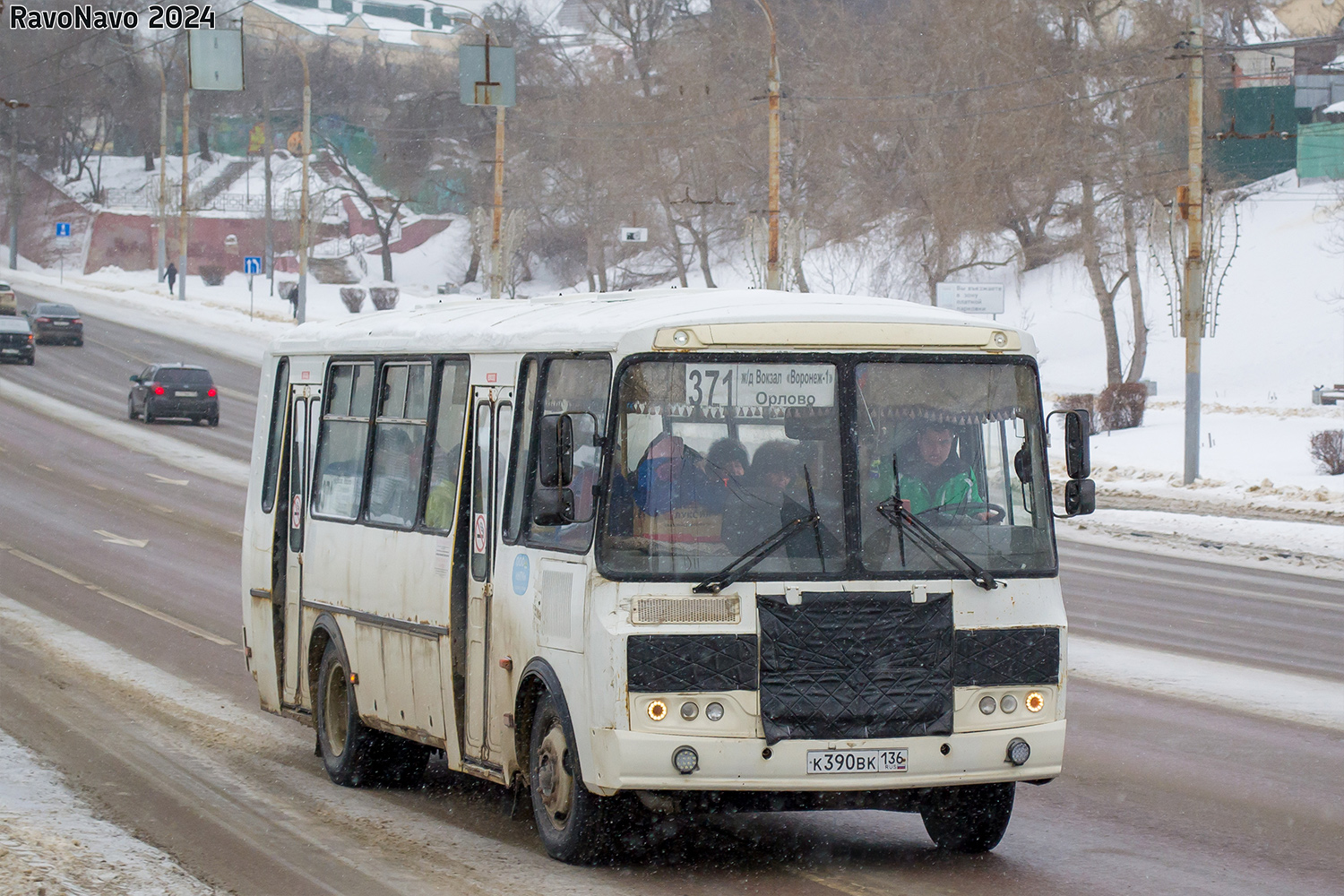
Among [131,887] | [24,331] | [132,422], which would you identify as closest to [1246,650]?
[131,887]

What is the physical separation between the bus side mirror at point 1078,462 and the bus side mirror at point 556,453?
2.06 meters

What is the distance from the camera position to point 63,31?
117 m

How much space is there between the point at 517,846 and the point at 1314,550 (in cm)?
Result: 1642

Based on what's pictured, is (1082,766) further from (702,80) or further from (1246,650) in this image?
(702,80)

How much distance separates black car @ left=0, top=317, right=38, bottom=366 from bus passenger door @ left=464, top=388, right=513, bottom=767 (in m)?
47.4

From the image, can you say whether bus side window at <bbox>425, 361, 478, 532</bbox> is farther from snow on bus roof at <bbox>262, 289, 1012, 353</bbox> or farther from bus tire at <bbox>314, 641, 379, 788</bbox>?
bus tire at <bbox>314, 641, 379, 788</bbox>

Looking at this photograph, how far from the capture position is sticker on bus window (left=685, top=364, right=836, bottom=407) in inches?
291

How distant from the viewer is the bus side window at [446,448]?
349 inches

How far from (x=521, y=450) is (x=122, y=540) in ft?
53.0

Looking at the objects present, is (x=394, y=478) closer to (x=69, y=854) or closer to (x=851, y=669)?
(x=69, y=854)

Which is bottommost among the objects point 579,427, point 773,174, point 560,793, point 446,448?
point 560,793

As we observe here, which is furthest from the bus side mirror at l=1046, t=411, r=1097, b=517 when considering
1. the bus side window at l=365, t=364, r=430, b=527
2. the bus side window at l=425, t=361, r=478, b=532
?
the bus side window at l=365, t=364, r=430, b=527

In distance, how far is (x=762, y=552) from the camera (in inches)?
283

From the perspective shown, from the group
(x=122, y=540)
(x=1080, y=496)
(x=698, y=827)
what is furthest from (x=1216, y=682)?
(x=122, y=540)
